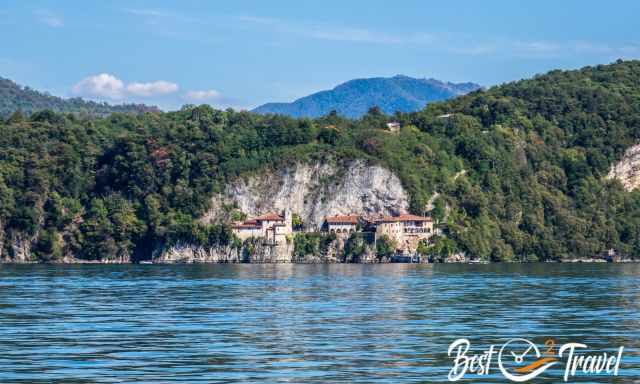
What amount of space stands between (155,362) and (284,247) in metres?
140

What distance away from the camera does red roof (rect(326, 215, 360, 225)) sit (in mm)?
183750

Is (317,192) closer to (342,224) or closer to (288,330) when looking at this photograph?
(342,224)

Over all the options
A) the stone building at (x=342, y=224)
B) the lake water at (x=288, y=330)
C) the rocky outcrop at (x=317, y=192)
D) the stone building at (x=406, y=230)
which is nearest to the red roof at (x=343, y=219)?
the stone building at (x=342, y=224)

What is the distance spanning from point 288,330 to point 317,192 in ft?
458

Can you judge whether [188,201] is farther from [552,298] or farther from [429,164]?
[552,298]

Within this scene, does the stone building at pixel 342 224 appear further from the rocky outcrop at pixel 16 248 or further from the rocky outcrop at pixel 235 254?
the rocky outcrop at pixel 16 248

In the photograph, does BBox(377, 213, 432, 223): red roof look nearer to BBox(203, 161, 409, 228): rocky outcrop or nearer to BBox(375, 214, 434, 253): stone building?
BBox(375, 214, 434, 253): stone building

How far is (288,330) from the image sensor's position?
167 ft

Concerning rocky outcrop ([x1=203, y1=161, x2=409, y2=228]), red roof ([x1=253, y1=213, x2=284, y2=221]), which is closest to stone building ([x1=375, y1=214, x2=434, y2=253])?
rocky outcrop ([x1=203, y1=161, x2=409, y2=228])

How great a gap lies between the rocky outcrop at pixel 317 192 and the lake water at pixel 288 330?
103 m

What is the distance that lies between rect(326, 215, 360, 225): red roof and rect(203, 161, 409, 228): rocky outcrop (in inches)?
78.4

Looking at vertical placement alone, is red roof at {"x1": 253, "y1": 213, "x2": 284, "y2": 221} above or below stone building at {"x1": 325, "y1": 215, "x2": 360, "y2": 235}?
above

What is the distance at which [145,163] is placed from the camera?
19438cm

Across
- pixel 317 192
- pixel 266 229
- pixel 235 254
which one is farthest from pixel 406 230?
pixel 235 254
